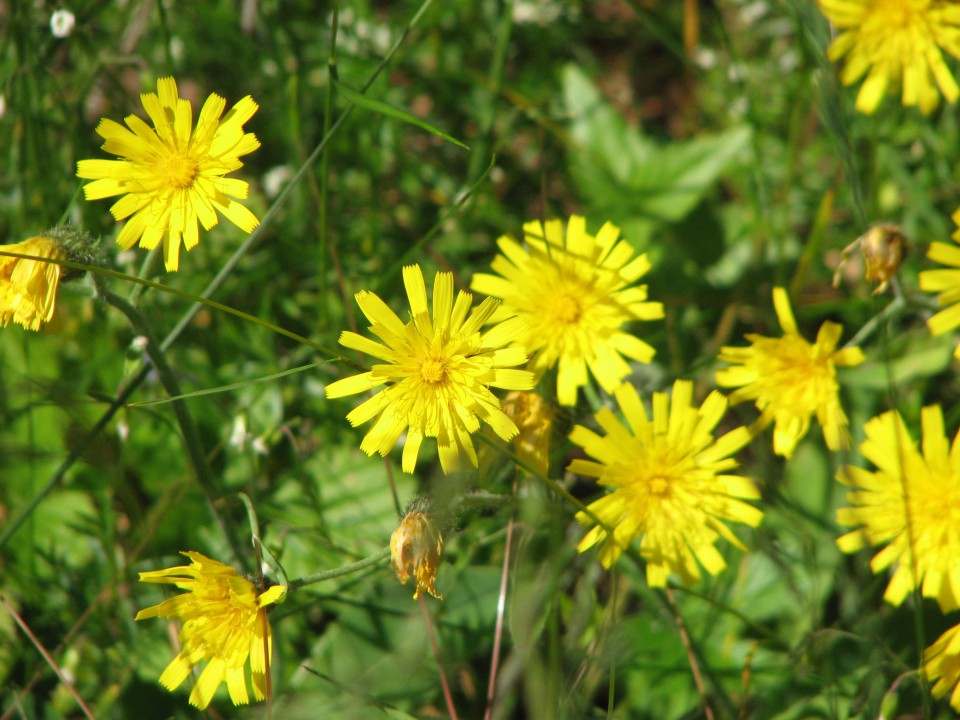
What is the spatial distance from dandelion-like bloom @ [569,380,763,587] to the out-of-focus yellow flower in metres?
0.06

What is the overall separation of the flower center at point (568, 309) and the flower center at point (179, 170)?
0.79 m

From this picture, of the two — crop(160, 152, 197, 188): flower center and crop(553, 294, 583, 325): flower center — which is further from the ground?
crop(160, 152, 197, 188): flower center

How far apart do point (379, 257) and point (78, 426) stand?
3.12ft

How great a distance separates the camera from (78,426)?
1.86 m

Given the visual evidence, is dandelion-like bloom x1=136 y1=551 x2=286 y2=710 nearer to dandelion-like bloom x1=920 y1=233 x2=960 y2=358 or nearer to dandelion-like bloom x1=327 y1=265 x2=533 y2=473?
dandelion-like bloom x1=327 y1=265 x2=533 y2=473

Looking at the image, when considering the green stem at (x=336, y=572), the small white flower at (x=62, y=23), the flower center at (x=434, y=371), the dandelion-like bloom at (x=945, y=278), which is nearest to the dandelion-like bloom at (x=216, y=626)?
the green stem at (x=336, y=572)

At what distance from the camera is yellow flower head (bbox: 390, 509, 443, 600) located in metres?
1.38

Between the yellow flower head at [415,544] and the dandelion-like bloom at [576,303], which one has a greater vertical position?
the dandelion-like bloom at [576,303]

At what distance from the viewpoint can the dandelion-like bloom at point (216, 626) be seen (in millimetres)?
1440

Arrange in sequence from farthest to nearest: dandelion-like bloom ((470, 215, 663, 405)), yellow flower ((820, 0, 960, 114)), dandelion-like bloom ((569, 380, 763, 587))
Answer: yellow flower ((820, 0, 960, 114)) → dandelion-like bloom ((470, 215, 663, 405)) → dandelion-like bloom ((569, 380, 763, 587))

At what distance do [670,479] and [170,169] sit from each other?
1.18 metres

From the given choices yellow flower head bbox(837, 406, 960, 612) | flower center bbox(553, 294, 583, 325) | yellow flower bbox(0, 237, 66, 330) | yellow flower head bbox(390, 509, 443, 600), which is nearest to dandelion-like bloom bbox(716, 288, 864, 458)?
yellow flower head bbox(837, 406, 960, 612)

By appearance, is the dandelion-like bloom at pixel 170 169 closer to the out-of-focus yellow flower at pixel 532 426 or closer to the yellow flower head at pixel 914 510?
the out-of-focus yellow flower at pixel 532 426

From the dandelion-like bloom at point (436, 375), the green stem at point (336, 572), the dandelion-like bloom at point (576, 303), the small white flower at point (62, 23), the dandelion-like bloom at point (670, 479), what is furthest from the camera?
the small white flower at point (62, 23)
